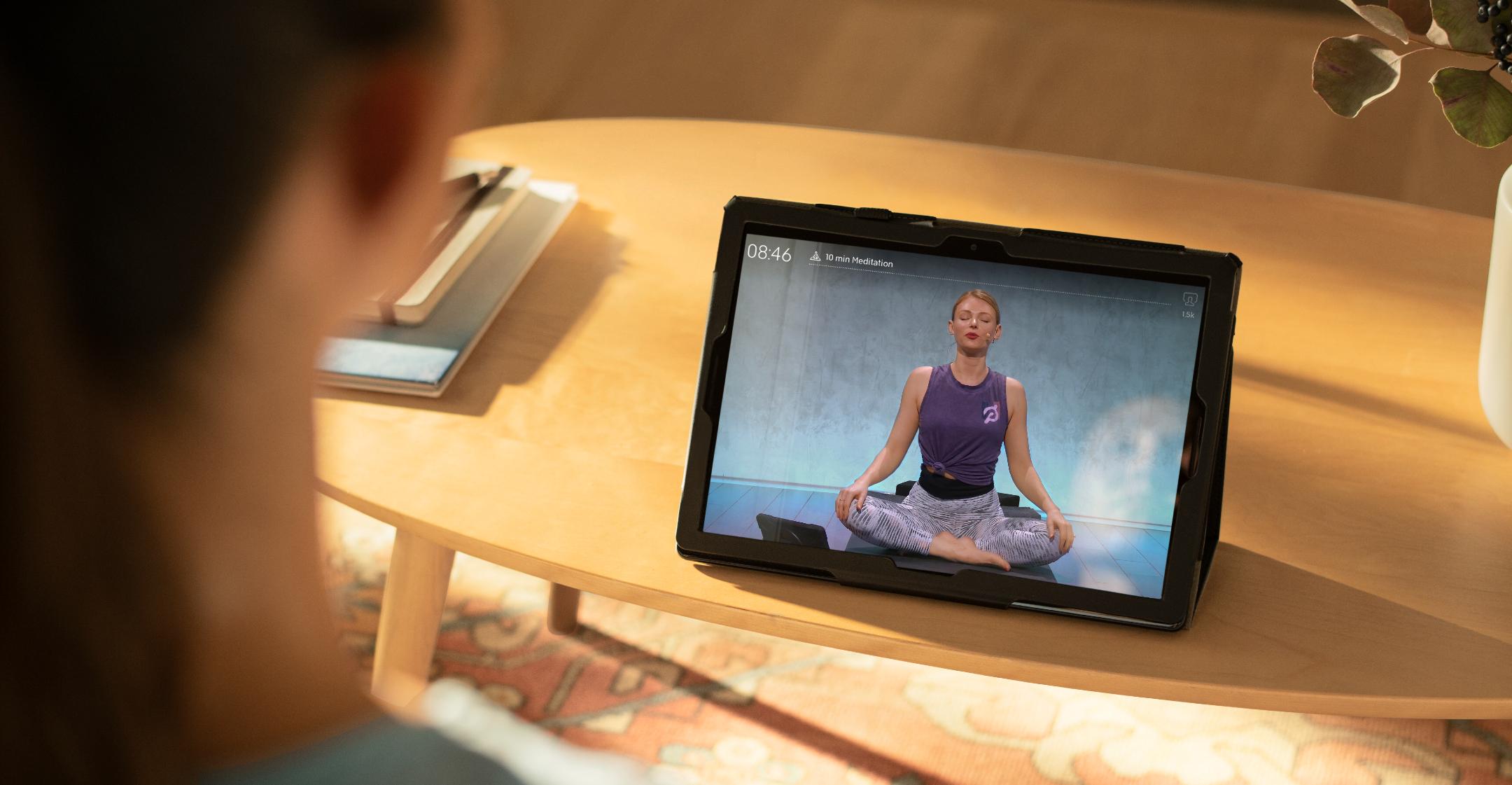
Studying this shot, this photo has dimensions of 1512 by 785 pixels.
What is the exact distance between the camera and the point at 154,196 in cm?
24

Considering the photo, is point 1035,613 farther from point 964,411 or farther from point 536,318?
point 536,318

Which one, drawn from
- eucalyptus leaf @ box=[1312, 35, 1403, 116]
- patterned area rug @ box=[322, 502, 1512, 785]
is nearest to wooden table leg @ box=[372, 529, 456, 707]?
patterned area rug @ box=[322, 502, 1512, 785]

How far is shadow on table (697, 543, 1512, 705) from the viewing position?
695 mm

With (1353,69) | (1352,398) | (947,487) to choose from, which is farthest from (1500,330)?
(947,487)

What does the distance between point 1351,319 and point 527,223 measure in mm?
744

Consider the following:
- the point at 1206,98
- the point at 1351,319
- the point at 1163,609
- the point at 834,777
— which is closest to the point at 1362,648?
the point at 1163,609

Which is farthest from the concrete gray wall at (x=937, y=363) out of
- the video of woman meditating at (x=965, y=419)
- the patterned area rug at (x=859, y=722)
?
the patterned area rug at (x=859, y=722)

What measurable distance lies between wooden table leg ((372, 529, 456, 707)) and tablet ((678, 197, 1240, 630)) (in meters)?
0.45

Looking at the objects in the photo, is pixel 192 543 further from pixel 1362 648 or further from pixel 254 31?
pixel 1362 648

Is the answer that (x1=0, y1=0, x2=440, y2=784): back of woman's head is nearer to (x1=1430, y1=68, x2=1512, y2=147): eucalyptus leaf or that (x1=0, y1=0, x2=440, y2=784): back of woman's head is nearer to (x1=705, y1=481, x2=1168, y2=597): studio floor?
(x1=705, y1=481, x2=1168, y2=597): studio floor

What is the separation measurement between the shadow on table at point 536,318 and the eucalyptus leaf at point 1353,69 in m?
0.58

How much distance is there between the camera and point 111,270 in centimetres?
24

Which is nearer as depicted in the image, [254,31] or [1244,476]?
[254,31]

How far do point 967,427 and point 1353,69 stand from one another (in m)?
0.41
